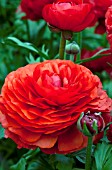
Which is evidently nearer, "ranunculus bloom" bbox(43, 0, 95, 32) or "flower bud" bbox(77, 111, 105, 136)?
"flower bud" bbox(77, 111, 105, 136)

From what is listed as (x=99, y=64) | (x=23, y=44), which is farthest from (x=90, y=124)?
(x=99, y=64)

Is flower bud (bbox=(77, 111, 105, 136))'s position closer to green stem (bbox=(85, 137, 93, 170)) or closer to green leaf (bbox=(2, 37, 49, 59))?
green stem (bbox=(85, 137, 93, 170))

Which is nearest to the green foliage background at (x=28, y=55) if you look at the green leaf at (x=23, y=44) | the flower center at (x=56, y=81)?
the green leaf at (x=23, y=44)

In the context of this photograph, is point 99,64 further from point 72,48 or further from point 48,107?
point 48,107

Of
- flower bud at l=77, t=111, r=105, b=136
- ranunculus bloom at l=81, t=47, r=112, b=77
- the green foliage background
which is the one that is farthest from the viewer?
ranunculus bloom at l=81, t=47, r=112, b=77

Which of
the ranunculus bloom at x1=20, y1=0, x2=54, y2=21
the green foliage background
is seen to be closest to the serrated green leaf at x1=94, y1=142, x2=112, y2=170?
the green foliage background

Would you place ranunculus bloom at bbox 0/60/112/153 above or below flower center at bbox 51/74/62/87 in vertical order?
below

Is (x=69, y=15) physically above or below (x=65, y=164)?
above
